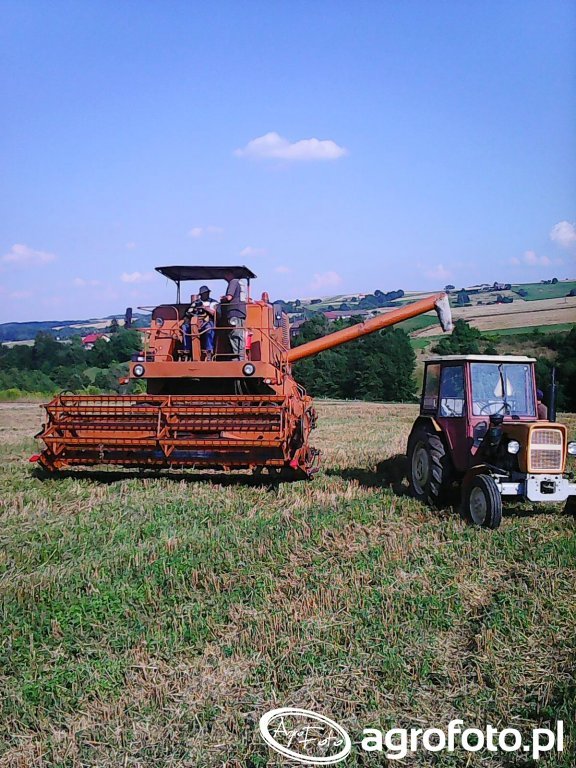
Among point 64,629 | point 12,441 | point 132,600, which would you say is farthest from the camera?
point 12,441

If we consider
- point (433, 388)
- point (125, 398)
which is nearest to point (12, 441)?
point (125, 398)

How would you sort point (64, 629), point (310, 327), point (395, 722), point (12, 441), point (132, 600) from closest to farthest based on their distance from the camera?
point (395, 722) → point (64, 629) → point (132, 600) → point (12, 441) → point (310, 327)

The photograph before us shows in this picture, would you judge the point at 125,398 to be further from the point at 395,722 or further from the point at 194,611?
the point at 395,722

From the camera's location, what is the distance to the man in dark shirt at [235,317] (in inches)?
410

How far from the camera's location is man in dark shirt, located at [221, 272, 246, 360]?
1041 centimetres

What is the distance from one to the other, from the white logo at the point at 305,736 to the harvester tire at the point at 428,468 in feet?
16.3

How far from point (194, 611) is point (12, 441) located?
443 inches

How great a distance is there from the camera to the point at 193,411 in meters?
9.47

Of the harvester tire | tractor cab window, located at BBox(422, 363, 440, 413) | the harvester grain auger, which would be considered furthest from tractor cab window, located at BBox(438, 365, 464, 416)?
the harvester grain auger

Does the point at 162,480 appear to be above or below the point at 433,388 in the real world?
below

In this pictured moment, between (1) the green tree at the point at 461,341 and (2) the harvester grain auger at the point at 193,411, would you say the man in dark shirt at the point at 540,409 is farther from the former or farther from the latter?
(1) the green tree at the point at 461,341

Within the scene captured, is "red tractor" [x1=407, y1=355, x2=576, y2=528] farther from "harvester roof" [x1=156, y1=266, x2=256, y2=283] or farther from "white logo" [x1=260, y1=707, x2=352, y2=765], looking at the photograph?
"white logo" [x1=260, y1=707, x2=352, y2=765]

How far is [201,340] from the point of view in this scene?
10.6 meters
